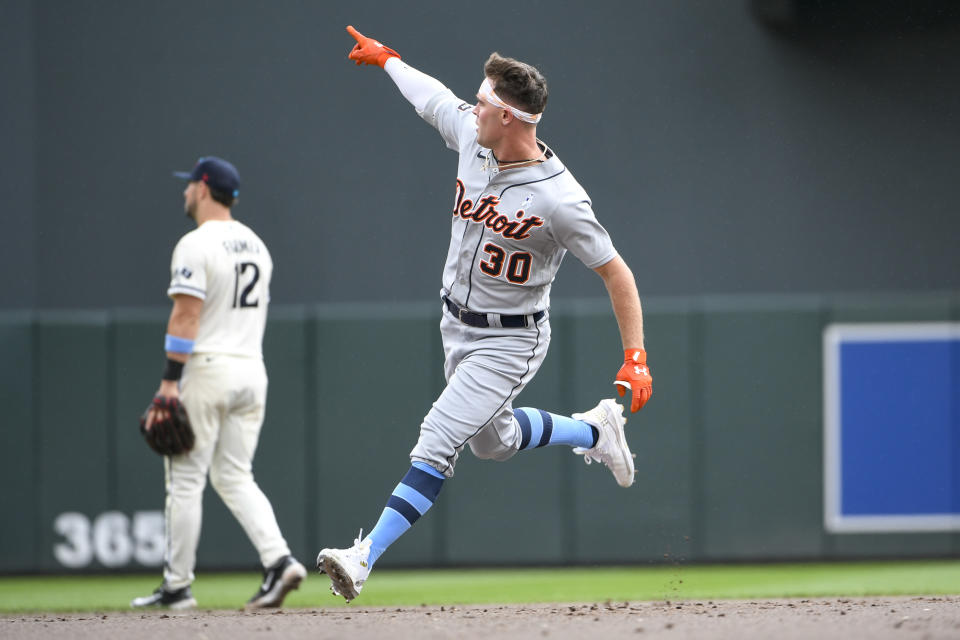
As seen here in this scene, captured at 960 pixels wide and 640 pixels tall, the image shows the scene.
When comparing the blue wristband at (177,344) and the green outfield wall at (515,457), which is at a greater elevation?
the blue wristband at (177,344)

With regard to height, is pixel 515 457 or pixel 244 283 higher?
pixel 244 283

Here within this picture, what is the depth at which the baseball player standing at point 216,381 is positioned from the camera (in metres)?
5.25

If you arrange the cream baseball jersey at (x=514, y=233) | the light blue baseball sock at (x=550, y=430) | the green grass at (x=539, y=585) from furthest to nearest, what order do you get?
1. the green grass at (x=539, y=585)
2. the light blue baseball sock at (x=550, y=430)
3. the cream baseball jersey at (x=514, y=233)

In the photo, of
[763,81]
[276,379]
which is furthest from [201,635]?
[763,81]

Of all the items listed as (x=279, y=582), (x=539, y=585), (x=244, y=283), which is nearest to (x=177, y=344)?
(x=244, y=283)

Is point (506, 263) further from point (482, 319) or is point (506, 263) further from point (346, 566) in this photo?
point (346, 566)

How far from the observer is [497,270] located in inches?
167

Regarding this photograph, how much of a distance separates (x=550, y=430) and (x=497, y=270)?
2.64 ft

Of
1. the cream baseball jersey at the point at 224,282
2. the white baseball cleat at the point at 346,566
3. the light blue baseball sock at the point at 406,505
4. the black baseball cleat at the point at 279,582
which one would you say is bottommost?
the black baseball cleat at the point at 279,582

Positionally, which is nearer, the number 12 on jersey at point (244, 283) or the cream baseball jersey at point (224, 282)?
the cream baseball jersey at point (224, 282)

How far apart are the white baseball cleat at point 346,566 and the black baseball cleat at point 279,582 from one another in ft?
4.20

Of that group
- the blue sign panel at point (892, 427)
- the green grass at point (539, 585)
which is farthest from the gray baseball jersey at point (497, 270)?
the blue sign panel at point (892, 427)

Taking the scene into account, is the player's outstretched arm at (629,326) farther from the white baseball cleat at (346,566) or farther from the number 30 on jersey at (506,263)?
the white baseball cleat at (346,566)

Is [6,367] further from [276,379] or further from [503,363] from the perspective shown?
[503,363]
